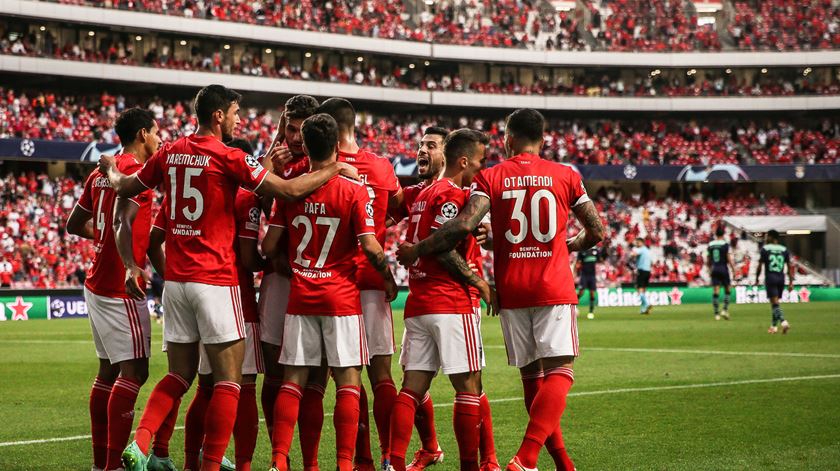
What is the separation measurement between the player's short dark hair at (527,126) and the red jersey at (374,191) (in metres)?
0.97

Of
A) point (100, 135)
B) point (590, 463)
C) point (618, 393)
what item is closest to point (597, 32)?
point (100, 135)

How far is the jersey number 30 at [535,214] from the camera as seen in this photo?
7.53m

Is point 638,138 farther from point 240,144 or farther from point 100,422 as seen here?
point 100,422

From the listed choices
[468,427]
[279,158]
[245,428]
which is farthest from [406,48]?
[468,427]

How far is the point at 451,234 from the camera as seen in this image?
7.29m

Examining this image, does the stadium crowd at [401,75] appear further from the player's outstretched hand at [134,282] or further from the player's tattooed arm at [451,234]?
the player's tattooed arm at [451,234]

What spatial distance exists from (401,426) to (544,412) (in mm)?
991

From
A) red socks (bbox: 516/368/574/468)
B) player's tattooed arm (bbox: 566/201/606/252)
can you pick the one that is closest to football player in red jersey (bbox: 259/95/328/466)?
red socks (bbox: 516/368/574/468)

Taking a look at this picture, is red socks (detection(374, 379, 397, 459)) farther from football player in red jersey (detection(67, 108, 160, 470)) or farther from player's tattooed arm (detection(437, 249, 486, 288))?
football player in red jersey (detection(67, 108, 160, 470))

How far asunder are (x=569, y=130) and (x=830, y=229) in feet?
52.8

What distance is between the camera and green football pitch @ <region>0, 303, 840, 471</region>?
8602mm

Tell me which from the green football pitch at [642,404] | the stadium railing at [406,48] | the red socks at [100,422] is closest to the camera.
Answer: the red socks at [100,422]

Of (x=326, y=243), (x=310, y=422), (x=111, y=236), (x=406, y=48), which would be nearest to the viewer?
(x=326, y=243)

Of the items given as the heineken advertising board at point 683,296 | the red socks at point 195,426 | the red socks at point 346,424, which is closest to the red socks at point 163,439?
the red socks at point 195,426
